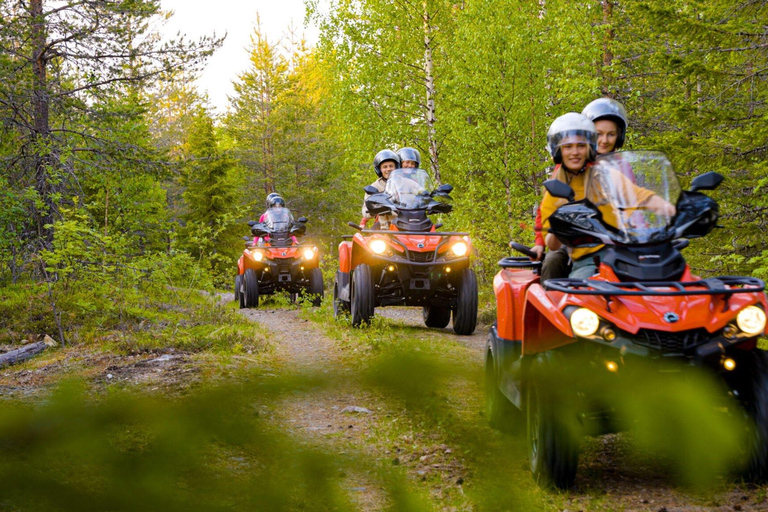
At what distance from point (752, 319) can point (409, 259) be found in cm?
668

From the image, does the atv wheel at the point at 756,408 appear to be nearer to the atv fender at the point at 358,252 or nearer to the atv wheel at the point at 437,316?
the atv fender at the point at 358,252

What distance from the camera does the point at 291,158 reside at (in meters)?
36.8

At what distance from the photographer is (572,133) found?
4543 millimetres

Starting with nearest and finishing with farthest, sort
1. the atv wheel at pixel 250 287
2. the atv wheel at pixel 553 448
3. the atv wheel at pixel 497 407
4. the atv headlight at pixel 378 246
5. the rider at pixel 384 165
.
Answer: the atv wheel at pixel 553 448, the atv wheel at pixel 497 407, the atv headlight at pixel 378 246, the rider at pixel 384 165, the atv wheel at pixel 250 287

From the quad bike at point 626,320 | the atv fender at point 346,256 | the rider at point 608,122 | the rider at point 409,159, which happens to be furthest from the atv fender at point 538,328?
the rider at point 409,159

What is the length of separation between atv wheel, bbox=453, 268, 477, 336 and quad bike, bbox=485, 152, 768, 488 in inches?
225

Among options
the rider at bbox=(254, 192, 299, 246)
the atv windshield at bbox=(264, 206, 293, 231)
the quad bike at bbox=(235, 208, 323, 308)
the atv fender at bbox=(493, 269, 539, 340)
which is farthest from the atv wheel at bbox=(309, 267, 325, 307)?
the atv fender at bbox=(493, 269, 539, 340)

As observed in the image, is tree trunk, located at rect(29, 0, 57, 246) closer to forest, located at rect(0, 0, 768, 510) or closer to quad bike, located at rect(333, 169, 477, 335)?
forest, located at rect(0, 0, 768, 510)

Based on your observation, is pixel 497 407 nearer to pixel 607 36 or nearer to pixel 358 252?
pixel 358 252

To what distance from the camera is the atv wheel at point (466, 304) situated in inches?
389

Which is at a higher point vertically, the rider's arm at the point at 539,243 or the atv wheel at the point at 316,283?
the rider's arm at the point at 539,243

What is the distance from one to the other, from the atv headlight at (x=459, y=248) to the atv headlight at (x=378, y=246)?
960mm

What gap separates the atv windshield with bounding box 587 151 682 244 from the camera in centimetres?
371

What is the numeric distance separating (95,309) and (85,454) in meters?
9.51
